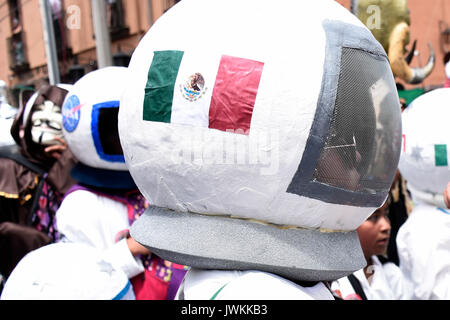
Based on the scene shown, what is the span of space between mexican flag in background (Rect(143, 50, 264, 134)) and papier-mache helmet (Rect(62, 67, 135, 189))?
41.3 inches

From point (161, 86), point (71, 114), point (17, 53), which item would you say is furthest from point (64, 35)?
point (161, 86)

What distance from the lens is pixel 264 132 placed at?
1103 millimetres

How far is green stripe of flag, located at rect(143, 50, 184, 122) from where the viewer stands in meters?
1.17

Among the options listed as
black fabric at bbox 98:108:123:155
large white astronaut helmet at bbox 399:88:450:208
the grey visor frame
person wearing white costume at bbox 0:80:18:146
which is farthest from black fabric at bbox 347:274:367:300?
person wearing white costume at bbox 0:80:18:146

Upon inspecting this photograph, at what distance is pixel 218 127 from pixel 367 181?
1.36 ft

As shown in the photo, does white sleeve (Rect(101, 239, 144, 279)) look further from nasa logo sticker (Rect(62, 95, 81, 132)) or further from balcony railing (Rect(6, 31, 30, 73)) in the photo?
balcony railing (Rect(6, 31, 30, 73))

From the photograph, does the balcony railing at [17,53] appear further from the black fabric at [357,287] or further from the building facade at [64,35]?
the black fabric at [357,287]

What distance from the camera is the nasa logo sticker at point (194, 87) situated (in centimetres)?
114

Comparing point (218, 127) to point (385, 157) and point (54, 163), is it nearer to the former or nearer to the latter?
point (385, 157)

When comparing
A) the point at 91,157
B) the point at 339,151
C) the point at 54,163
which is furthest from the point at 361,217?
the point at 54,163

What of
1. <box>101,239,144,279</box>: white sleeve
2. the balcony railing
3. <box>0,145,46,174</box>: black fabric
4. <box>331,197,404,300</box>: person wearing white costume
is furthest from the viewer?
the balcony railing

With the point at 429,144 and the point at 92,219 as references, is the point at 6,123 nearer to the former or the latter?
the point at 92,219

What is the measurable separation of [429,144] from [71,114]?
1738 millimetres

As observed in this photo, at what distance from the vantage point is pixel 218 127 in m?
1.12
